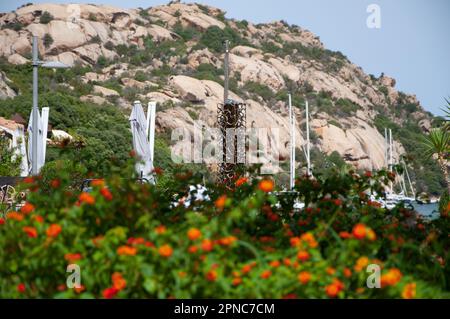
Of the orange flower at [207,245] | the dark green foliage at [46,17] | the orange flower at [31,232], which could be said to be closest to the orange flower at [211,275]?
the orange flower at [207,245]

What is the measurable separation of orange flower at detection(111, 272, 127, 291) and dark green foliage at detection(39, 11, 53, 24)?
70.6m

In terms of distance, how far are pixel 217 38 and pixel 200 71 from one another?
1196 centimetres

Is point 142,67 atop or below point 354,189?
atop

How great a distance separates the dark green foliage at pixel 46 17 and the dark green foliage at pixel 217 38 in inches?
664

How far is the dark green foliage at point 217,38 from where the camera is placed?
267 feet

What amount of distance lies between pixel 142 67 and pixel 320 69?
25589 millimetres

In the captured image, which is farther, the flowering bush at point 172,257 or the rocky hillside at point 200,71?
the rocky hillside at point 200,71

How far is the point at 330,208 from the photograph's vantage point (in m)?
5.33

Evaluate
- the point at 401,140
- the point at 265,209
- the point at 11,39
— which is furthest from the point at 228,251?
the point at 401,140

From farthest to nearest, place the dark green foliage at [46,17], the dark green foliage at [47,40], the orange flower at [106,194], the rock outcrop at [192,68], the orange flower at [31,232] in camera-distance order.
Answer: the dark green foliage at [46,17]
the dark green foliage at [47,40]
the rock outcrop at [192,68]
the orange flower at [106,194]
the orange flower at [31,232]

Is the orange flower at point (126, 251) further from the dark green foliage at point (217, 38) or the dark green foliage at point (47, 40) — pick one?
the dark green foliage at point (217, 38)

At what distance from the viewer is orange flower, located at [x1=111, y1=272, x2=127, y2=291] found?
348 centimetres

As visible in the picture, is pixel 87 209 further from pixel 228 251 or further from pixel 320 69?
pixel 320 69

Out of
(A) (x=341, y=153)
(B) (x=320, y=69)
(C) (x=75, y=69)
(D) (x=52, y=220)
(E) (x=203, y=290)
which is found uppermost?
(B) (x=320, y=69)
